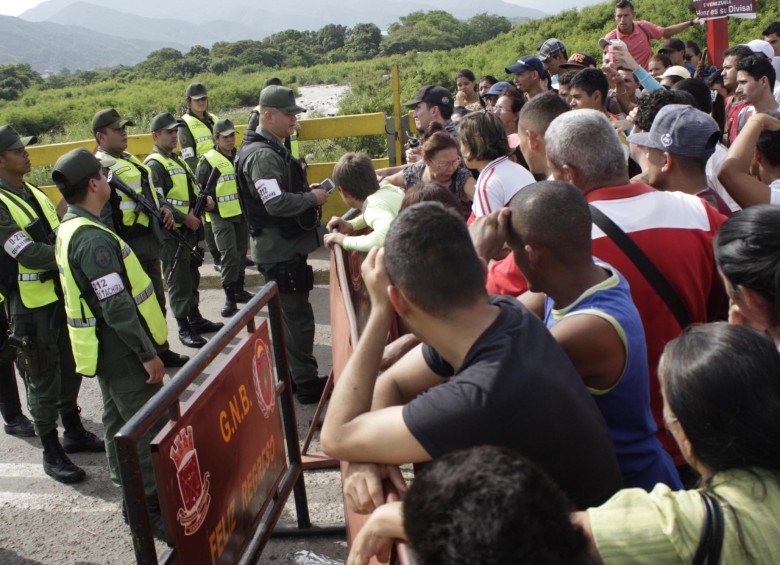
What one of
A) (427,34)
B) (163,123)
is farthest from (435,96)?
(427,34)

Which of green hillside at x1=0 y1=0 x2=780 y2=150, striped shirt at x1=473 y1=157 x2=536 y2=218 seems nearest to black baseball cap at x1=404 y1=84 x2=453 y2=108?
striped shirt at x1=473 y1=157 x2=536 y2=218

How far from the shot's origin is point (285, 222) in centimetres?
531

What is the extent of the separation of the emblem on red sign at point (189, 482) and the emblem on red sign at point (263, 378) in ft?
2.10

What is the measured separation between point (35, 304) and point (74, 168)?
1342mm

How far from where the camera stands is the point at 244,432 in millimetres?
2986

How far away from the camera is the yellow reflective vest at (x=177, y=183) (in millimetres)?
7277

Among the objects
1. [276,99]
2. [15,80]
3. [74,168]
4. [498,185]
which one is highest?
[15,80]

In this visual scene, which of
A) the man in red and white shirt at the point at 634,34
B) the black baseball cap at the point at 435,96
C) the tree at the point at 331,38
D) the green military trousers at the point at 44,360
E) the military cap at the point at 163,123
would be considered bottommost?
the green military trousers at the point at 44,360

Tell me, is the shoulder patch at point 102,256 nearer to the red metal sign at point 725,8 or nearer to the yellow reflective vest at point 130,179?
the yellow reflective vest at point 130,179

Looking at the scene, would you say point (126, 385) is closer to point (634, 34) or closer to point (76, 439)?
point (76, 439)

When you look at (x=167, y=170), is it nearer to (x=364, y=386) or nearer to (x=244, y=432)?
(x=244, y=432)

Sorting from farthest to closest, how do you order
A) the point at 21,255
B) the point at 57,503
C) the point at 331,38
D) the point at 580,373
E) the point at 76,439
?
the point at 331,38 < the point at 76,439 < the point at 21,255 < the point at 57,503 < the point at 580,373

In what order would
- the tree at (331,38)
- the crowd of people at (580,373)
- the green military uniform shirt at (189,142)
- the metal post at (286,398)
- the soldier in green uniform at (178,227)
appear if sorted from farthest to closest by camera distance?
the tree at (331,38) < the green military uniform shirt at (189,142) < the soldier in green uniform at (178,227) < the metal post at (286,398) < the crowd of people at (580,373)

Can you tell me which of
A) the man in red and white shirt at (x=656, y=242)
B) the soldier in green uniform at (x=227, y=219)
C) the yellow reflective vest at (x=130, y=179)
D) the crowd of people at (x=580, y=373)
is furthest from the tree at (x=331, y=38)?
the crowd of people at (x=580, y=373)
